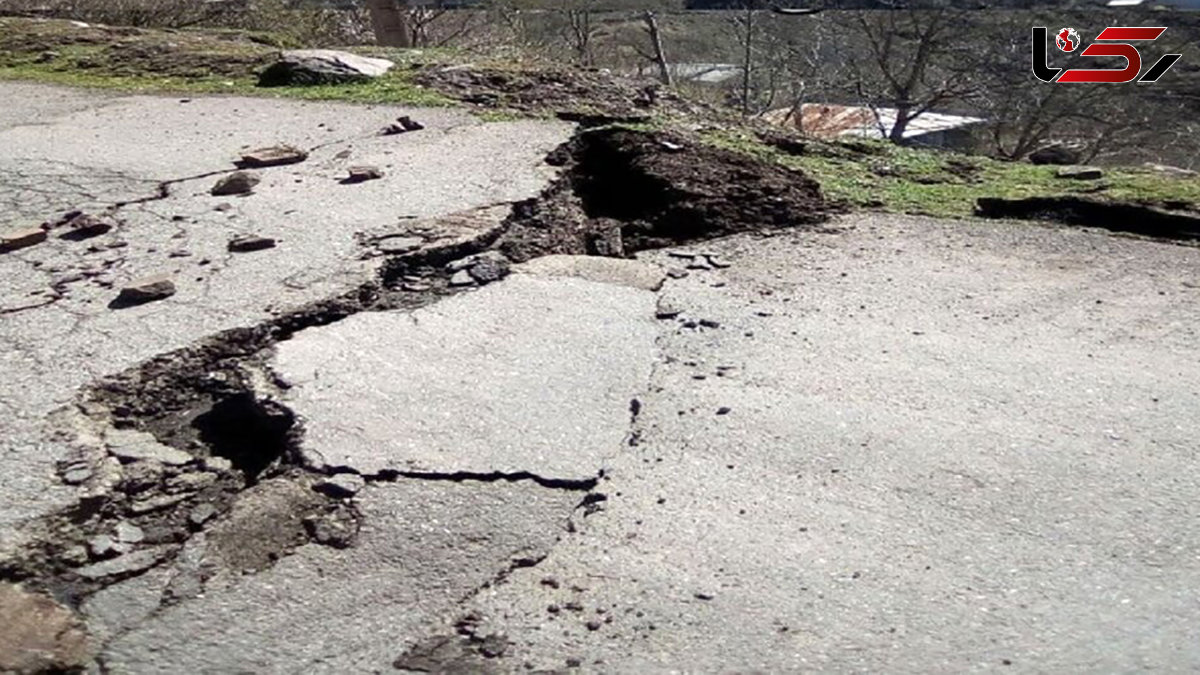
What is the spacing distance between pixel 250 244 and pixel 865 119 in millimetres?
11355

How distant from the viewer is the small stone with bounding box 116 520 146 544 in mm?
3163

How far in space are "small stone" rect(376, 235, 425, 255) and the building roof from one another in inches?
377

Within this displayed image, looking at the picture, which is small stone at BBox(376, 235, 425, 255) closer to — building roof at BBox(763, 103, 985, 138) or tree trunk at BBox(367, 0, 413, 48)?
tree trunk at BBox(367, 0, 413, 48)

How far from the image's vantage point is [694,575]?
117 inches

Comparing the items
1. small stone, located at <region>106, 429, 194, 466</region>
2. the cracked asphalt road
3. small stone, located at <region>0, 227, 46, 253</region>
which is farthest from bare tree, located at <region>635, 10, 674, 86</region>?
small stone, located at <region>106, 429, 194, 466</region>

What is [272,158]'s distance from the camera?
630 centimetres

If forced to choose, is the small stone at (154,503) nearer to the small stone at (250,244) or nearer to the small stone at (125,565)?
the small stone at (125,565)

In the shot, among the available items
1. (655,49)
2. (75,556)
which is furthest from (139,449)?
(655,49)

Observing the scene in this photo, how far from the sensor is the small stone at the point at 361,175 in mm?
5875

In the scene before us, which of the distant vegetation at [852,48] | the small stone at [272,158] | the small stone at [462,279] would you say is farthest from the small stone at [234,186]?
the distant vegetation at [852,48]

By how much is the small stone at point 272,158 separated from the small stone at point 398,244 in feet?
5.03

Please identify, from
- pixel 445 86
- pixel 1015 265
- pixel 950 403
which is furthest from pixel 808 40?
pixel 950 403

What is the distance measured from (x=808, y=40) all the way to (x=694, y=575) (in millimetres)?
14092

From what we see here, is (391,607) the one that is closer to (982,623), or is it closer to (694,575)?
(694,575)
